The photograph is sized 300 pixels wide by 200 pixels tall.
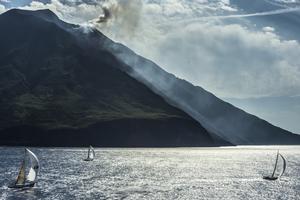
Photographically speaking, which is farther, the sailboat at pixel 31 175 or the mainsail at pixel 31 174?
the mainsail at pixel 31 174

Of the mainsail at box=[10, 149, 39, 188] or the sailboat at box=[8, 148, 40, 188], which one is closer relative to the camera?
the sailboat at box=[8, 148, 40, 188]

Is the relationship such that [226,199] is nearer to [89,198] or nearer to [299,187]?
[89,198]

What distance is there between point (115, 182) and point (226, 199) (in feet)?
154

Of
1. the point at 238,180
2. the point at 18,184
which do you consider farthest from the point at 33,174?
the point at 238,180

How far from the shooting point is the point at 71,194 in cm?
13775

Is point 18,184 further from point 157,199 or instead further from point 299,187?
point 299,187

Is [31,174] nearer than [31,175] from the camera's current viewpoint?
No

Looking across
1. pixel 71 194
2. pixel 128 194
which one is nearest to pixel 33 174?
pixel 71 194

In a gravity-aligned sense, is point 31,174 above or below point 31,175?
above

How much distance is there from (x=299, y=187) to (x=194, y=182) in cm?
3667

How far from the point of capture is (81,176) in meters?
194

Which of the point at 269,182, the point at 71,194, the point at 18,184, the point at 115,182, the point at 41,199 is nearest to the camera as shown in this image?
the point at 41,199

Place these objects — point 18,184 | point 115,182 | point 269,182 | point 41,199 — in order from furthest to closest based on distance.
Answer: point 269,182 < point 115,182 < point 18,184 < point 41,199

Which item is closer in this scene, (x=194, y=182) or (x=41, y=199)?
(x=41, y=199)
